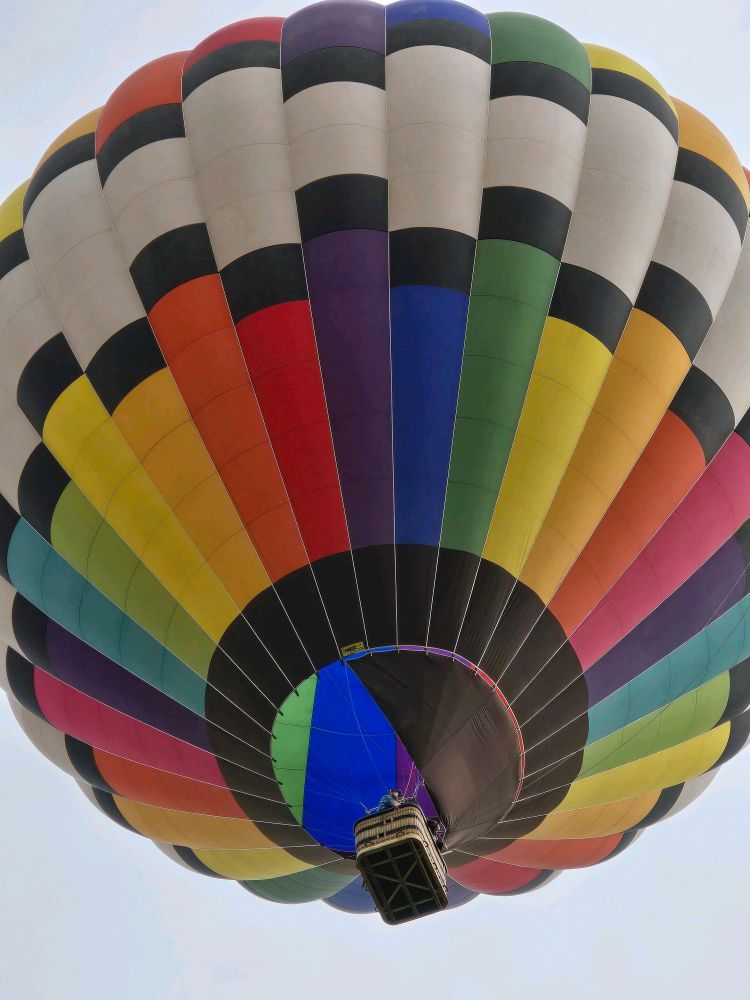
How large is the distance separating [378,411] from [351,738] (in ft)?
7.36

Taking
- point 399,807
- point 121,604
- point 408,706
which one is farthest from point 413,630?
point 121,604

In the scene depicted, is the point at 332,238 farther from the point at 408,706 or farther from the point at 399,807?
the point at 399,807

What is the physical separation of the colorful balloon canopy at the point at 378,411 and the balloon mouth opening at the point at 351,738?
0.02 metres

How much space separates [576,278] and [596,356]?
0.58m

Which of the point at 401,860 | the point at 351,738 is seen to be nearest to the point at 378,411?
the point at 351,738

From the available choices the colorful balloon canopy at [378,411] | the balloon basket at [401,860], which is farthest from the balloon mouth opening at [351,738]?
the balloon basket at [401,860]

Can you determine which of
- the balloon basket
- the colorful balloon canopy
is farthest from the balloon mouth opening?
the balloon basket

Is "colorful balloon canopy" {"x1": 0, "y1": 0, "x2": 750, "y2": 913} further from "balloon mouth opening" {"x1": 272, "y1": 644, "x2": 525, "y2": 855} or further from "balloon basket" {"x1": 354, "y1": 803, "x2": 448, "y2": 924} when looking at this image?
"balloon basket" {"x1": 354, "y1": 803, "x2": 448, "y2": 924}

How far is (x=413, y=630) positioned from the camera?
33.6ft

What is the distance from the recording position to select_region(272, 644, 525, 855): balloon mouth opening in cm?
1030

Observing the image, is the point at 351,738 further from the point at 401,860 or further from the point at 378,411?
the point at 378,411

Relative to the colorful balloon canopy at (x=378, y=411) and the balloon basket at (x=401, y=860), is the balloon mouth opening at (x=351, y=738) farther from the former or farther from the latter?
the balloon basket at (x=401, y=860)

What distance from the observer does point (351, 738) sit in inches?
411

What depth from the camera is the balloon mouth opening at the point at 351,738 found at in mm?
10305
